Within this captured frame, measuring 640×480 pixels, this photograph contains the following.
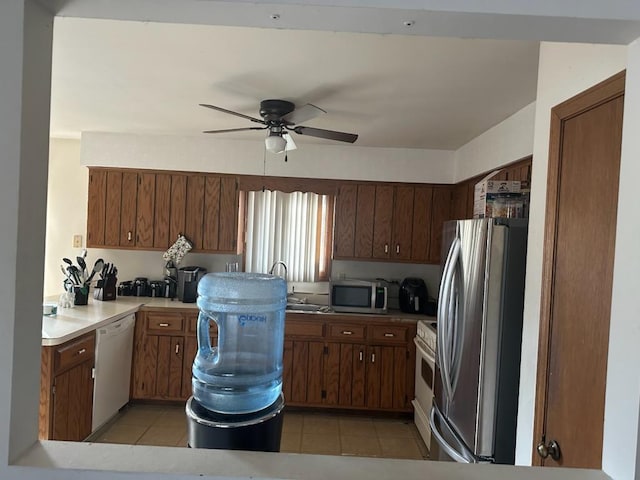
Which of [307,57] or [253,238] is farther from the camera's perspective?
[253,238]

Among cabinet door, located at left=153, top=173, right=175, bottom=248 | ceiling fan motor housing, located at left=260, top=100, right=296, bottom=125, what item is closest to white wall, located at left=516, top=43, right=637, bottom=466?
ceiling fan motor housing, located at left=260, top=100, right=296, bottom=125

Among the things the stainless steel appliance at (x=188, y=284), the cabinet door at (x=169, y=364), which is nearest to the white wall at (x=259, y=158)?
the stainless steel appliance at (x=188, y=284)

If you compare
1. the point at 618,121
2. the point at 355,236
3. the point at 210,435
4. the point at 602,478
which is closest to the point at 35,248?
the point at 210,435

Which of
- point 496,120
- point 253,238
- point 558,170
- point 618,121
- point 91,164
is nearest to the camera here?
point 618,121

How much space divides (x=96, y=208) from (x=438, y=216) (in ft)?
10.7

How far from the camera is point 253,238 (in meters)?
4.14

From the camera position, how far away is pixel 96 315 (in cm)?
309

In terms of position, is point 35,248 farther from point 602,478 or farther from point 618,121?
point 618,121

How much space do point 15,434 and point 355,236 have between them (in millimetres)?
3353

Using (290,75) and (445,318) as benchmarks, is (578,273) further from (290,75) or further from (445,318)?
(290,75)

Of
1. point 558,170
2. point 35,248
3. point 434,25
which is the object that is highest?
point 434,25

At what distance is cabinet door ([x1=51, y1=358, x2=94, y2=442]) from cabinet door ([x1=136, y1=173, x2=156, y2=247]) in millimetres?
1385

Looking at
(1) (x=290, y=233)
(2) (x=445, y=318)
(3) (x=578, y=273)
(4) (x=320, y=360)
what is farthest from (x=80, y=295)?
(3) (x=578, y=273)

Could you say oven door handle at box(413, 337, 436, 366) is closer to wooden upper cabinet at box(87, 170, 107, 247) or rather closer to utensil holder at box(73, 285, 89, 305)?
utensil holder at box(73, 285, 89, 305)
